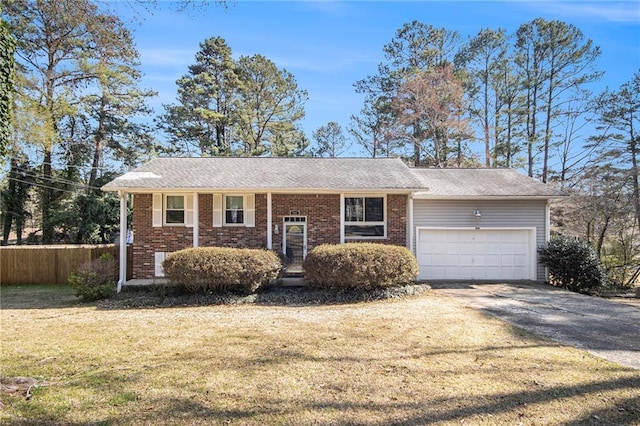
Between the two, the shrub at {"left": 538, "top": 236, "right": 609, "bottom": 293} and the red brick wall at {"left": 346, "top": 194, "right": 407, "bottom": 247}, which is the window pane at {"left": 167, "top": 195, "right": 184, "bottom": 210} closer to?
the red brick wall at {"left": 346, "top": 194, "right": 407, "bottom": 247}

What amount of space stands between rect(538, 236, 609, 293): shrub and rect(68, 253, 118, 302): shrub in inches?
537

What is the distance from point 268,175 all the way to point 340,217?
9.78 ft

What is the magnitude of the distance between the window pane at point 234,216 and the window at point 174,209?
1459 mm

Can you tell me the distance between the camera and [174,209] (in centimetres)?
1217

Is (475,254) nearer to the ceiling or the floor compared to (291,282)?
nearer to the ceiling

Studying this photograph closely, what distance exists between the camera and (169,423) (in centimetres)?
340

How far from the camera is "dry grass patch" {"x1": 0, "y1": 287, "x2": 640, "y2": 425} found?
3.60 meters

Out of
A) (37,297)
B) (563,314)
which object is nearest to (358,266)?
(563,314)

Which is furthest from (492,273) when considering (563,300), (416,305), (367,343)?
(367,343)

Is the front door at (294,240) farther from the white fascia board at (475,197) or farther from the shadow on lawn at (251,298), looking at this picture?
the white fascia board at (475,197)

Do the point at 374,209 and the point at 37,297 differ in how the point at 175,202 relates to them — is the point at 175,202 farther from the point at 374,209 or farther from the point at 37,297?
the point at 374,209

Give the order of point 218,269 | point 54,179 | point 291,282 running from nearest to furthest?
1. point 218,269
2. point 291,282
3. point 54,179

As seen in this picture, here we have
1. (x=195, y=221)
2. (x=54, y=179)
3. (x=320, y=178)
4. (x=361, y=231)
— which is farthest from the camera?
(x=54, y=179)

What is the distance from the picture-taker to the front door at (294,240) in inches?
486
